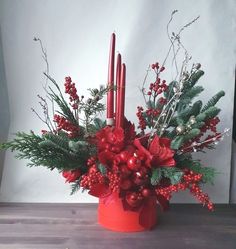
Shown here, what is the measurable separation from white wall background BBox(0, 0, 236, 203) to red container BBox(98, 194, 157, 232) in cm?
20

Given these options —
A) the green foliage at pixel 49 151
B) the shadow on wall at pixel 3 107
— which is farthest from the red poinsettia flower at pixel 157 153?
the shadow on wall at pixel 3 107

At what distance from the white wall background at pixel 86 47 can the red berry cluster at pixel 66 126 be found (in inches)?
9.3

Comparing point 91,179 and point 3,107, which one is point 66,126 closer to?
point 91,179

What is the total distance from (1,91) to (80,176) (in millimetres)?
374

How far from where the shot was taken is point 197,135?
0.80 m

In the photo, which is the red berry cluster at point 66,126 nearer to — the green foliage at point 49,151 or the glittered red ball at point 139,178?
the green foliage at point 49,151

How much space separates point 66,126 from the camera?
0.78 meters

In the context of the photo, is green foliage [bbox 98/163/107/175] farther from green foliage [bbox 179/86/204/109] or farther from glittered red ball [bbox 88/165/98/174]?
green foliage [bbox 179/86/204/109]

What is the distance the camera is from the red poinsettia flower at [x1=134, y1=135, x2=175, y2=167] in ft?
2.43

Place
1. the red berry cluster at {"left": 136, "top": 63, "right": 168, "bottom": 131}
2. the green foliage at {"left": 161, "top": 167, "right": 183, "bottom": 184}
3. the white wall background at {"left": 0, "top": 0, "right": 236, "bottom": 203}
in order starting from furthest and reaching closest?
1. the white wall background at {"left": 0, "top": 0, "right": 236, "bottom": 203}
2. the red berry cluster at {"left": 136, "top": 63, "right": 168, "bottom": 131}
3. the green foliage at {"left": 161, "top": 167, "right": 183, "bottom": 184}

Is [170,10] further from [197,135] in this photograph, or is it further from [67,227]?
[67,227]

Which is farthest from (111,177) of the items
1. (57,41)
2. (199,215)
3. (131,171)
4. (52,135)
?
(57,41)

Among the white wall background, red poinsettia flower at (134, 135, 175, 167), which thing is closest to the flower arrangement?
red poinsettia flower at (134, 135, 175, 167)

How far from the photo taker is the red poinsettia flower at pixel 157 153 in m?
0.74
